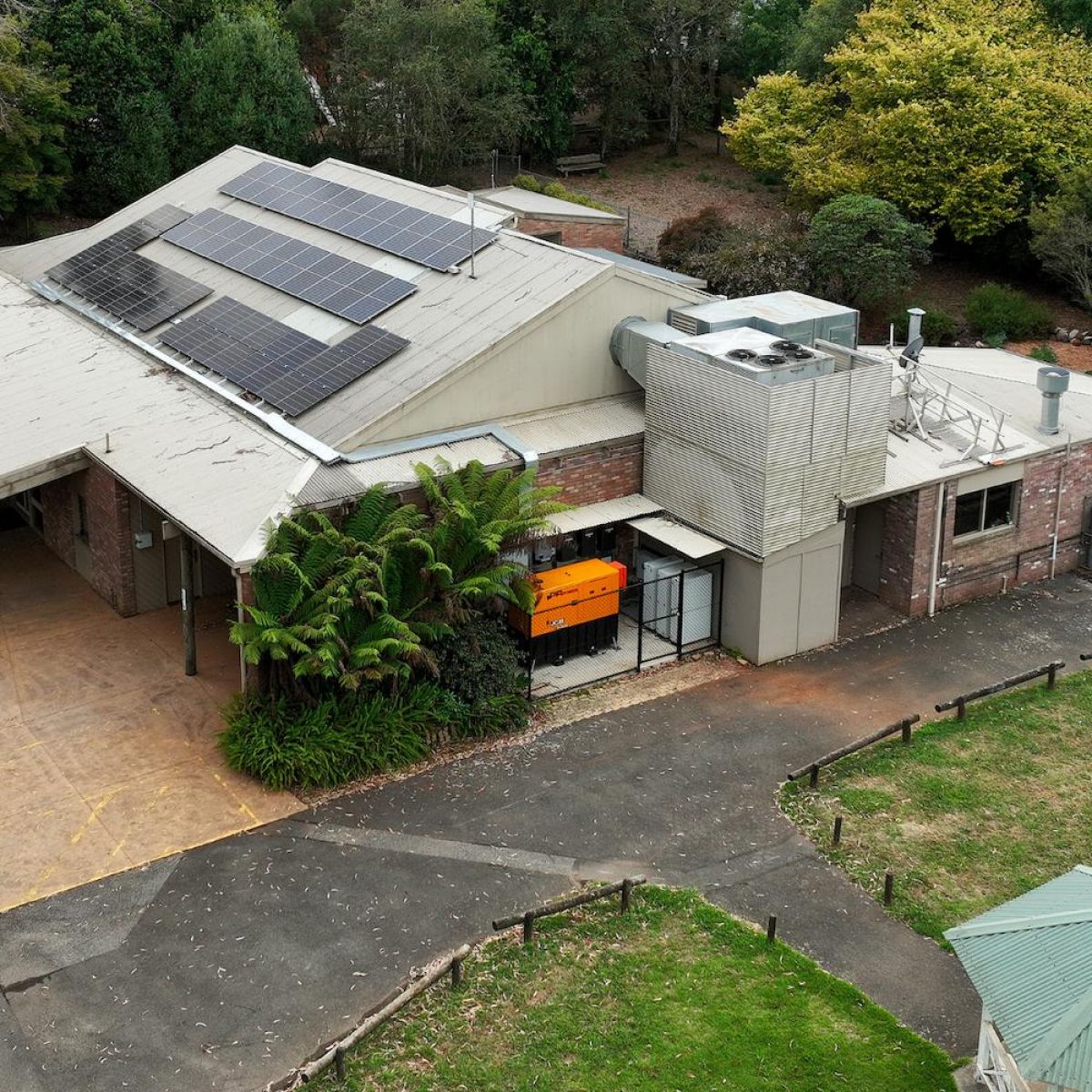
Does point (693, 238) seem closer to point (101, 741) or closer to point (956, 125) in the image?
point (956, 125)

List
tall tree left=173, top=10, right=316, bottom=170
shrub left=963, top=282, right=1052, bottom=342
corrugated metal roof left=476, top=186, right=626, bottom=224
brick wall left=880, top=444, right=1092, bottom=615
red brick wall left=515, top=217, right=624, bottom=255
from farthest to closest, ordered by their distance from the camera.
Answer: tall tree left=173, top=10, right=316, bottom=170 < shrub left=963, top=282, right=1052, bottom=342 < corrugated metal roof left=476, top=186, right=626, bottom=224 < red brick wall left=515, top=217, right=624, bottom=255 < brick wall left=880, top=444, right=1092, bottom=615

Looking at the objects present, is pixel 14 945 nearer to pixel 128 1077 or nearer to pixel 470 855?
pixel 128 1077

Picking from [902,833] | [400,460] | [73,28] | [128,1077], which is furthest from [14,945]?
[73,28]

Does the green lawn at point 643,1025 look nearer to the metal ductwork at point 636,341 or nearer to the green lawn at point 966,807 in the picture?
the green lawn at point 966,807

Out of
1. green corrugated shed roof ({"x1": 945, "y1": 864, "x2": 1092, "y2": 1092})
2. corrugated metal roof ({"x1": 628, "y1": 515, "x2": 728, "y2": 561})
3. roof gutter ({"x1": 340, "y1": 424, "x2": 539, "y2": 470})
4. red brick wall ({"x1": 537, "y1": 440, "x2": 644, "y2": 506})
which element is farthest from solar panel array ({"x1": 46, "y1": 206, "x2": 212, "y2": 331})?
green corrugated shed roof ({"x1": 945, "y1": 864, "x2": 1092, "y2": 1092})

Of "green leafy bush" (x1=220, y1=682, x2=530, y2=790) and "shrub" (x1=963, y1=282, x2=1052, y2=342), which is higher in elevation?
"shrub" (x1=963, y1=282, x2=1052, y2=342)

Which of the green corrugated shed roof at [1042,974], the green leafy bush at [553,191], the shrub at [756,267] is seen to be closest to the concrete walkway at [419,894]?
the green corrugated shed roof at [1042,974]

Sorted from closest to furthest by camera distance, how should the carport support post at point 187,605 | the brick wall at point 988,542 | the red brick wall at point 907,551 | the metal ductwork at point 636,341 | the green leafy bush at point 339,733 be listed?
the green leafy bush at point 339,733 → the carport support post at point 187,605 → the metal ductwork at point 636,341 → the red brick wall at point 907,551 → the brick wall at point 988,542

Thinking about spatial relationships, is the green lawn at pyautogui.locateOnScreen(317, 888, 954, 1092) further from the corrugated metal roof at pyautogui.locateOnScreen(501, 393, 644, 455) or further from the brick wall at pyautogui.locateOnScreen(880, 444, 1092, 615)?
the brick wall at pyautogui.locateOnScreen(880, 444, 1092, 615)
